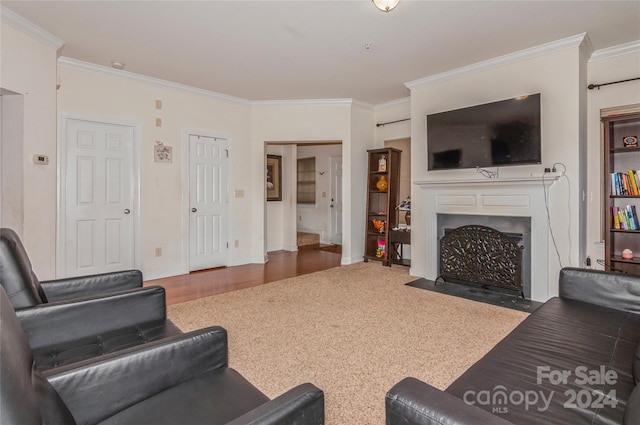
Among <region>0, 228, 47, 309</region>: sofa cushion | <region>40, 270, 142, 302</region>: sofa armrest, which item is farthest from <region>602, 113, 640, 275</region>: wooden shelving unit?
<region>0, 228, 47, 309</region>: sofa cushion

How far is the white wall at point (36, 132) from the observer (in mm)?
2953

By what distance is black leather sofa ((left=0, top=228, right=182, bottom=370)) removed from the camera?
4.92 feet

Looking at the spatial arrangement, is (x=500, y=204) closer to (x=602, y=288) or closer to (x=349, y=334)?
(x=602, y=288)

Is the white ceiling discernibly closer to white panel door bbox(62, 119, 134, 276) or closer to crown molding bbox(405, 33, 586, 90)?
crown molding bbox(405, 33, 586, 90)

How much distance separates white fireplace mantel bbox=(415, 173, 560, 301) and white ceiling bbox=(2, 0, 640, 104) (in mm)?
1412

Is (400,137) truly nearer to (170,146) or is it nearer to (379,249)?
Result: (379,249)

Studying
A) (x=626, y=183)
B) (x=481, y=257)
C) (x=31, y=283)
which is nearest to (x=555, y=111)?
(x=626, y=183)

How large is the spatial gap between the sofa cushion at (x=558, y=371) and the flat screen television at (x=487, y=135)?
2038 millimetres

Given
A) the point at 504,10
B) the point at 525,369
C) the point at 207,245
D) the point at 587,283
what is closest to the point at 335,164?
the point at 207,245

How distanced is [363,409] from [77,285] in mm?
1807

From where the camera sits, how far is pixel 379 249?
5.41 metres

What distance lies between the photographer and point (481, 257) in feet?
12.1

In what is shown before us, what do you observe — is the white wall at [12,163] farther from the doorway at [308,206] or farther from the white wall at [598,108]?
the white wall at [598,108]

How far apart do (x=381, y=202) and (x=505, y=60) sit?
2.71 meters
